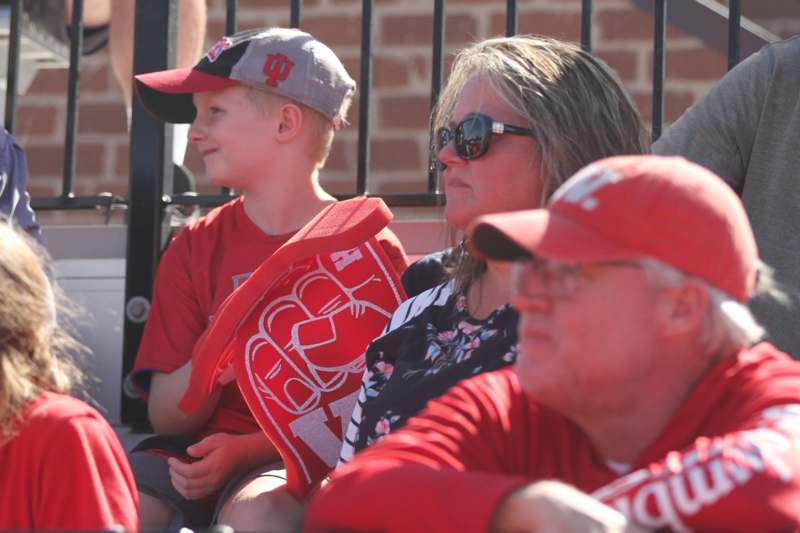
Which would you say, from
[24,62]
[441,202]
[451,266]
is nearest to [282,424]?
[451,266]

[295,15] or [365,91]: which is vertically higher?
[295,15]

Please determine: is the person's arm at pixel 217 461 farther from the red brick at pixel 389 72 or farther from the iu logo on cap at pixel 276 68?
the red brick at pixel 389 72

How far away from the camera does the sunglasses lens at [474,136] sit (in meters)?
2.77

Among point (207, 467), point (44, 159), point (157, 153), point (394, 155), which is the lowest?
point (207, 467)

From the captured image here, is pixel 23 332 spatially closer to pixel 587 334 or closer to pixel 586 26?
pixel 587 334

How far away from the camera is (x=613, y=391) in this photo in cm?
190

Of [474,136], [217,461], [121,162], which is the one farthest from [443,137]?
[121,162]

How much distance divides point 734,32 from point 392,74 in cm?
235

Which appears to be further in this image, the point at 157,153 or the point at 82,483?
the point at 157,153

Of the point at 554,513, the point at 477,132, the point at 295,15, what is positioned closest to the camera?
the point at 554,513

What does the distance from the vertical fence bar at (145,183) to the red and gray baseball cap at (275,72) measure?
0.97 feet

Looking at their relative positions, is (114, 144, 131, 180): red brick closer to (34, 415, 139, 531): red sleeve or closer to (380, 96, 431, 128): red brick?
(380, 96, 431, 128): red brick

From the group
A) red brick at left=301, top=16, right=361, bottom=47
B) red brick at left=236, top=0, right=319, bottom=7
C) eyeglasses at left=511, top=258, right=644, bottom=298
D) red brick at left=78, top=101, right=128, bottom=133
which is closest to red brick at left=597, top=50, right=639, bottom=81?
red brick at left=301, top=16, right=361, bottom=47

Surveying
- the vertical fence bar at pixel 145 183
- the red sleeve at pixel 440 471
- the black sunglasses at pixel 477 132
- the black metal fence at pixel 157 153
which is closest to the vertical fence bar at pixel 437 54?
the black metal fence at pixel 157 153
